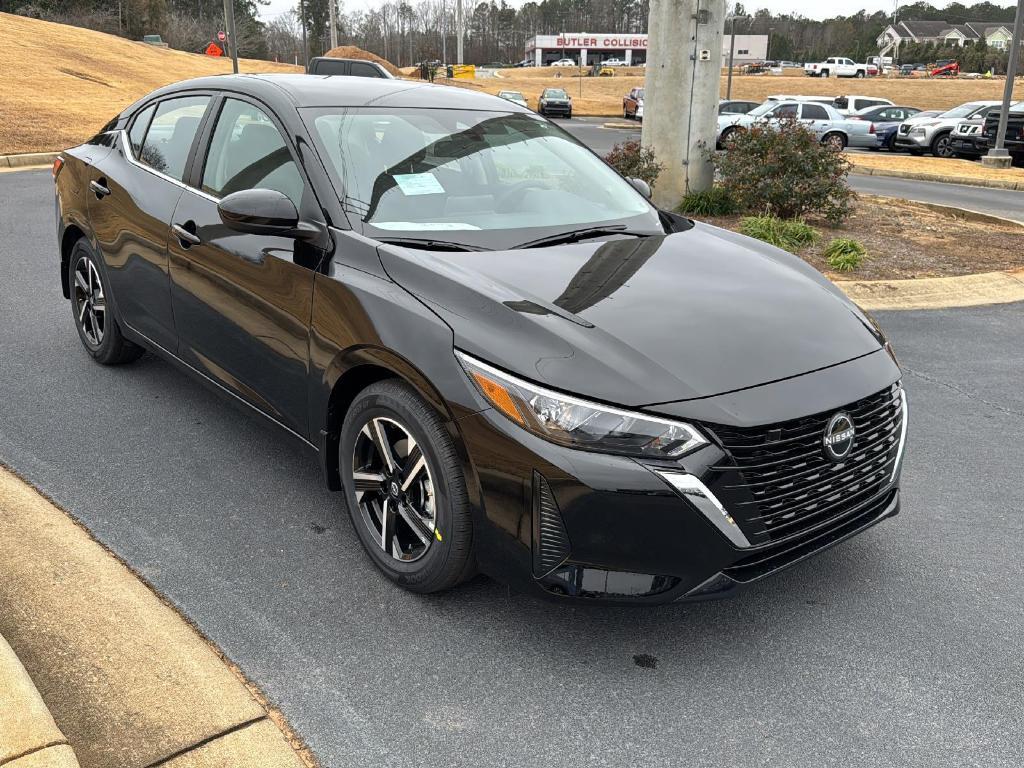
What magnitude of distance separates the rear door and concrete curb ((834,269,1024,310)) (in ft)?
17.5

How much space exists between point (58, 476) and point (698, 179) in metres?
8.36

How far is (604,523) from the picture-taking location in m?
2.67

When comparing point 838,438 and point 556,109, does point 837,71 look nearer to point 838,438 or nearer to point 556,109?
point 556,109

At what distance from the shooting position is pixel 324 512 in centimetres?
389

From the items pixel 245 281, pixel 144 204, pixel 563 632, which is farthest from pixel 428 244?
pixel 144 204

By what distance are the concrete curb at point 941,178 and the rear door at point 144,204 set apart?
15.7 m

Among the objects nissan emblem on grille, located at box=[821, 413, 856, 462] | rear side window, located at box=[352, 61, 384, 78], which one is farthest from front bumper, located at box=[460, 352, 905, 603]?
rear side window, located at box=[352, 61, 384, 78]

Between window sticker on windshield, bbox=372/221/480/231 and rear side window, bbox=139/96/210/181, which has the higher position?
rear side window, bbox=139/96/210/181

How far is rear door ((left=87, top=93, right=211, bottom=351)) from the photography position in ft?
14.5

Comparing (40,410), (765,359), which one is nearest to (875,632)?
(765,359)

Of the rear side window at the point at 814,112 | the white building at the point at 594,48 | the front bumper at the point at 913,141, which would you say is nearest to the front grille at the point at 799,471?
the front bumper at the point at 913,141

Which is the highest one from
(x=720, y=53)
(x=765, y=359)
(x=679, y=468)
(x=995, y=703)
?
(x=720, y=53)

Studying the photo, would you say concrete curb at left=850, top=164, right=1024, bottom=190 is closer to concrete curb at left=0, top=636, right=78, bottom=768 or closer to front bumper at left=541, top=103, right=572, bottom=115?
concrete curb at left=0, top=636, right=78, bottom=768

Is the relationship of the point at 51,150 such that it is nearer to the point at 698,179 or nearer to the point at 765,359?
the point at 698,179
